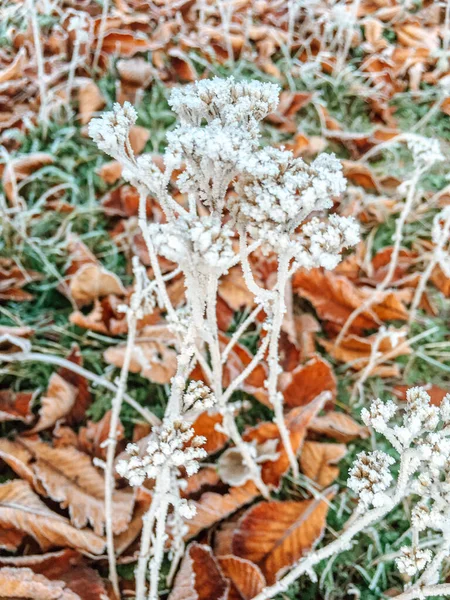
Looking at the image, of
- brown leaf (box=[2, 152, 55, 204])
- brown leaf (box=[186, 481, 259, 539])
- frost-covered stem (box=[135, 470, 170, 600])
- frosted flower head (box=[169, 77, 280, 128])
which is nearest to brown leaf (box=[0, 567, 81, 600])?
frost-covered stem (box=[135, 470, 170, 600])

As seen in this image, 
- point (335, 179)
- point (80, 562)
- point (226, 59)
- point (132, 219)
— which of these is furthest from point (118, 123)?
point (226, 59)

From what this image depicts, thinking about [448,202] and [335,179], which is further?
[448,202]

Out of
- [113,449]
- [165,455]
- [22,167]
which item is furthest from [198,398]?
[22,167]

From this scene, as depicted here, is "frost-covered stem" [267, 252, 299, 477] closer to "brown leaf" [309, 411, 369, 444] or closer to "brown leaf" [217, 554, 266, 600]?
"brown leaf" [309, 411, 369, 444]

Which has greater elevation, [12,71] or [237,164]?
[237,164]

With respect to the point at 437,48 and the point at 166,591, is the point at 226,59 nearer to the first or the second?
the point at 437,48

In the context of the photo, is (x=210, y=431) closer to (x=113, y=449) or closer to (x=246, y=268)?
(x=113, y=449)
